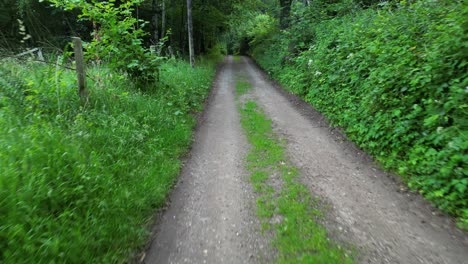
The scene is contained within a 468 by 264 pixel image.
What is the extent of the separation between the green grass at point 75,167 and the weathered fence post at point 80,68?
0.50 ft

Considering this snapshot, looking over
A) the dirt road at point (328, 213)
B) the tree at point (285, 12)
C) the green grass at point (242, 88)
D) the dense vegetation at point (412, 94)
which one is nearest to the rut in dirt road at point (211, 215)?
the dirt road at point (328, 213)

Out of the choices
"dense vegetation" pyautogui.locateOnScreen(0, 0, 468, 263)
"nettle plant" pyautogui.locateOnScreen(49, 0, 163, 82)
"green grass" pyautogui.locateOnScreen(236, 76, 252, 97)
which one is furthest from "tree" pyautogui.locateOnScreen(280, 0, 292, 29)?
"nettle plant" pyautogui.locateOnScreen(49, 0, 163, 82)

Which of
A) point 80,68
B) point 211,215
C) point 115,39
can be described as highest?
point 115,39

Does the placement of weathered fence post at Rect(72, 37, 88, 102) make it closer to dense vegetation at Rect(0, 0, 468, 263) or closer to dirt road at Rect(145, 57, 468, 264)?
dense vegetation at Rect(0, 0, 468, 263)

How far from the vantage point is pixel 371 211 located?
377 cm

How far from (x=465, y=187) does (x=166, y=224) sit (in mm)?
Result: 3819

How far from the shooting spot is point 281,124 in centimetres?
761

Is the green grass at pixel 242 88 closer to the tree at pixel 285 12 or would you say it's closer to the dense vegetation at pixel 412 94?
the dense vegetation at pixel 412 94

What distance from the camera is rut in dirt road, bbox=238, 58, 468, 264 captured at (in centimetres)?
301

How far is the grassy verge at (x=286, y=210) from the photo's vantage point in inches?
117

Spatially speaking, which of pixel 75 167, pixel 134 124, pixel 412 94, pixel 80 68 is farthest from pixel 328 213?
pixel 80 68

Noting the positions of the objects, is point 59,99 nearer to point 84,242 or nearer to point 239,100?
point 84,242

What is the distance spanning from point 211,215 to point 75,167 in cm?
181

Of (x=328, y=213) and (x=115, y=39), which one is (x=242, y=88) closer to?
(x=115, y=39)
